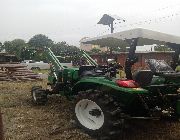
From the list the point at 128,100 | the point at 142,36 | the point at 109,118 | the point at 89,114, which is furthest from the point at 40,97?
the point at 142,36

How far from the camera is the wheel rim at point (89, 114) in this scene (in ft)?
18.5

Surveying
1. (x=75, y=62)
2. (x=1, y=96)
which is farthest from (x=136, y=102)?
(x=1, y=96)

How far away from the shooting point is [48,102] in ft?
27.6

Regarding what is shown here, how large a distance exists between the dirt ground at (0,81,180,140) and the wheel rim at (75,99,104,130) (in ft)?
0.66

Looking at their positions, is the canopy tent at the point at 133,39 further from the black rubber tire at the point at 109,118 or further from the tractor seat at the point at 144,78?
the black rubber tire at the point at 109,118

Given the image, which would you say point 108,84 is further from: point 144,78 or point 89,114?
point 89,114

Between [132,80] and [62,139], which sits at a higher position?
[132,80]

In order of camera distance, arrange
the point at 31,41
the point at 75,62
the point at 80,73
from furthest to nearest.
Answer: the point at 31,41 < the point at 75,62 < the point at 80,73

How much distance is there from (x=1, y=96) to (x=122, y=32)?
5188mm

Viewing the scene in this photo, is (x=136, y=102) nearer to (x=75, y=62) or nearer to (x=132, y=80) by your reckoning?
(x=132, y=80)

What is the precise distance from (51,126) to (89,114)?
0.79 m

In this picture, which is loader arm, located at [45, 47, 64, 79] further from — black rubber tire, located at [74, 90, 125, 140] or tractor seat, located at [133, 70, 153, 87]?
tractor seat, located at [133, 70, 153, 87]

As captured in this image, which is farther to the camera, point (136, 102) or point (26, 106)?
point (26, 106)

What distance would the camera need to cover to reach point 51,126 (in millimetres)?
6086
